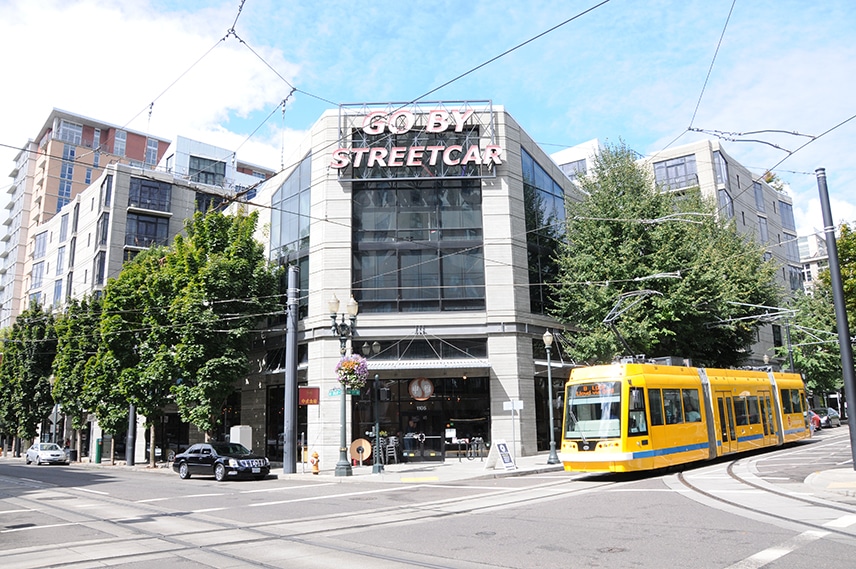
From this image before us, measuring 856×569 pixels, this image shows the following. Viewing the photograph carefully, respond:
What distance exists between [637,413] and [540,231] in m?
15.5

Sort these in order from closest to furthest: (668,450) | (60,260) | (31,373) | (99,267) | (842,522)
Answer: (842,522) < (668,450) < (31,373) < (99,267) < (60,260)

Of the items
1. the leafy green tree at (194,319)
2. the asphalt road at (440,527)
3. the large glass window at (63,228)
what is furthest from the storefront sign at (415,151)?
the large glass window at (63,228)

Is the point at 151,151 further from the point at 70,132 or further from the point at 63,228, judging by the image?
the point at 63,228

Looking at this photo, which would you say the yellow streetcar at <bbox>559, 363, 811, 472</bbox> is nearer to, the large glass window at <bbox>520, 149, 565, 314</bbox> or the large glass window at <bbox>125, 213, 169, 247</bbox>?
the large glass window at <bbox>520, 149, 565, 314</bbox>

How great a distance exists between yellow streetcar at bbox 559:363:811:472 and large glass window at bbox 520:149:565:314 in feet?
32.4

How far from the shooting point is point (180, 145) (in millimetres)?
69375

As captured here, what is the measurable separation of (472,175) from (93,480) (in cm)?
2087

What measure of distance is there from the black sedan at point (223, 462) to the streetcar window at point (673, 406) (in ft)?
48.4

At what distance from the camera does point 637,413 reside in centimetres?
1784

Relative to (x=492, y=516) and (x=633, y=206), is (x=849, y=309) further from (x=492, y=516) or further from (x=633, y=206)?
(x=492, y=516)

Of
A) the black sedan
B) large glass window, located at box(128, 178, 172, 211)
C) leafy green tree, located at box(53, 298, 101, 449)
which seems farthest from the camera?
large glass window, located at box(128, 178, 172, 211)

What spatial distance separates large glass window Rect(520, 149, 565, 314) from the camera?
102 feet

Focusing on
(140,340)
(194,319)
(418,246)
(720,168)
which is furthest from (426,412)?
(720,168)

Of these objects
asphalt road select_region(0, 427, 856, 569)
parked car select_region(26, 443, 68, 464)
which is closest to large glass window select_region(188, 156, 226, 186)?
parked car select_region(26, 443, 68, 464)
